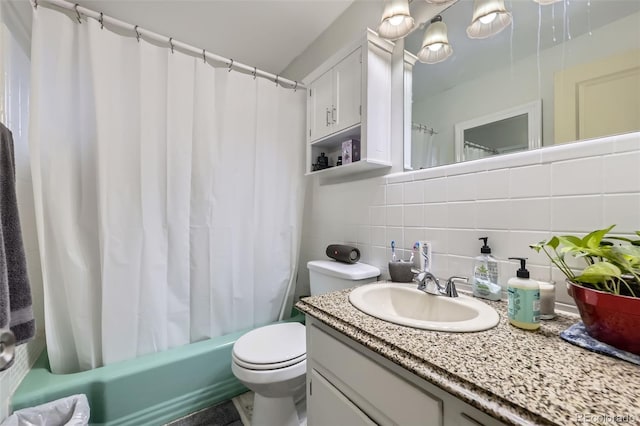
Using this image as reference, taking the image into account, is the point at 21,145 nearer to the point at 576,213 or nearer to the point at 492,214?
the point at 492,214

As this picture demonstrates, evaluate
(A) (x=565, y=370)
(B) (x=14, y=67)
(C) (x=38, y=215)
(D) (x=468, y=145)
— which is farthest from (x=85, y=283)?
(D) (x=468, y=145)

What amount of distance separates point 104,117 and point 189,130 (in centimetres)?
35

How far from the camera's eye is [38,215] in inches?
40.5

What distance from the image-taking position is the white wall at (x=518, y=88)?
0.72m

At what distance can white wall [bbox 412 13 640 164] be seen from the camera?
72 cm

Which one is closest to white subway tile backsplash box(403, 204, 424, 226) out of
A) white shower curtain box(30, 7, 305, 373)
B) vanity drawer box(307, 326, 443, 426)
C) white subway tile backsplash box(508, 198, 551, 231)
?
white subway tile backsplash box(508, 198, 551, 231)

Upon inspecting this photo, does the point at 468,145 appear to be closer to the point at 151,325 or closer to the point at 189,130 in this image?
the point at 189,130

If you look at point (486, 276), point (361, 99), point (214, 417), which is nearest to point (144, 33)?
point (361, 99)

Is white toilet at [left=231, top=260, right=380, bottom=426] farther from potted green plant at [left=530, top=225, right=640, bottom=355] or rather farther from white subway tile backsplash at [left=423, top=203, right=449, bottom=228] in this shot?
potted green plant at [left=530, top=225, right=640, bottom=355]

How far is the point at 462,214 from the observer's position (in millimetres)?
967

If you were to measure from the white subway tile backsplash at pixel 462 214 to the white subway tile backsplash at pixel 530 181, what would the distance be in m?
0.13

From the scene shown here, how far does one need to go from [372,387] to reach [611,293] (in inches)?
21.0

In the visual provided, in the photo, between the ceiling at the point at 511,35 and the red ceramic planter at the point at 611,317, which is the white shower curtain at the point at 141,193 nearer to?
the ceiling at the point at 511,35

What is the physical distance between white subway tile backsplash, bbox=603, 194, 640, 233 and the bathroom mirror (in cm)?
19
